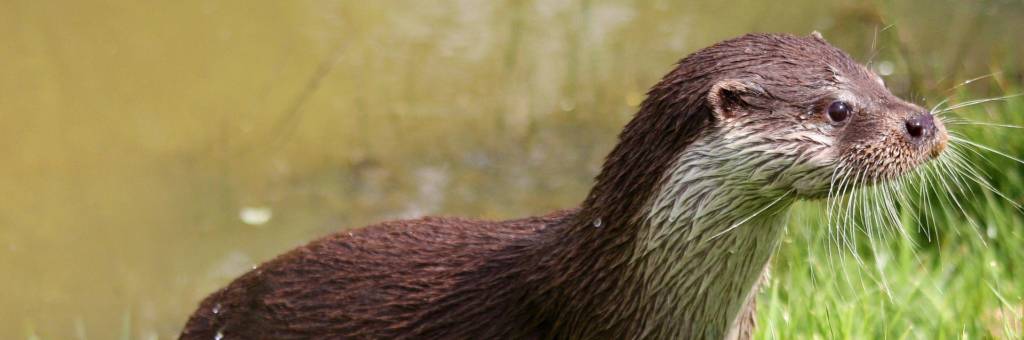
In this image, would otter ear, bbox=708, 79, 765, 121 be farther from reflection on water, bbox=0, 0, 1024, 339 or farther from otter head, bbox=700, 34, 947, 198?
reflection on water, bbox=0, 0, 1024, 339

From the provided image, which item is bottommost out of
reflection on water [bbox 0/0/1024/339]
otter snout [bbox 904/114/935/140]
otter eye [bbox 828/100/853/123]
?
otter snout [bbox 904/114/935/140]

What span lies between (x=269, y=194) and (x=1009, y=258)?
2.66m

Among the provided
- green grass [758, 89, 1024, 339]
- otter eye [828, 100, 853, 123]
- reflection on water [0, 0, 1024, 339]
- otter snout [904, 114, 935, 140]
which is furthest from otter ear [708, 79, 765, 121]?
reflection on water [0, 0, 1024, 339]

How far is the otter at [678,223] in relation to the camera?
2336 mm

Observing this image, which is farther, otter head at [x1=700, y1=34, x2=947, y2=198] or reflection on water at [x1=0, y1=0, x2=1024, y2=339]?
reflection on water at [x1=0, y1=0, x2=1024, y2=339]

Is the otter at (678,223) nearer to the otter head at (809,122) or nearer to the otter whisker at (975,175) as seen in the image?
the otter head at (809,122)

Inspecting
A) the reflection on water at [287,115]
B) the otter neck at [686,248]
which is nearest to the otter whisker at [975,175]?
the otter neck at [686,248]

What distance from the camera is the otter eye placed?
7.66 ft

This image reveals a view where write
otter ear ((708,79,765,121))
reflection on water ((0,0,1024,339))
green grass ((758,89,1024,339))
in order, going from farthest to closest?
1. reflection on water ((0,0,1024,339))
2. green grass ((758,89,1024,339))
3. otter ear ((708,79,765,121))

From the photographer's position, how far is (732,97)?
7.63 feet

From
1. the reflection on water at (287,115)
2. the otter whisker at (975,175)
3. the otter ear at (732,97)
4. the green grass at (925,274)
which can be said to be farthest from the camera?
the reflection on water at (287,115)

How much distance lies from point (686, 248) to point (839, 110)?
13.1 inches

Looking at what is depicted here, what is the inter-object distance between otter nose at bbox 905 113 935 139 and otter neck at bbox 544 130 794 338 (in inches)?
8.7

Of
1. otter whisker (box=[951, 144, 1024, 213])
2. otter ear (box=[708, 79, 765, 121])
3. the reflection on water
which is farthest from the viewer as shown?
the reflection on water
